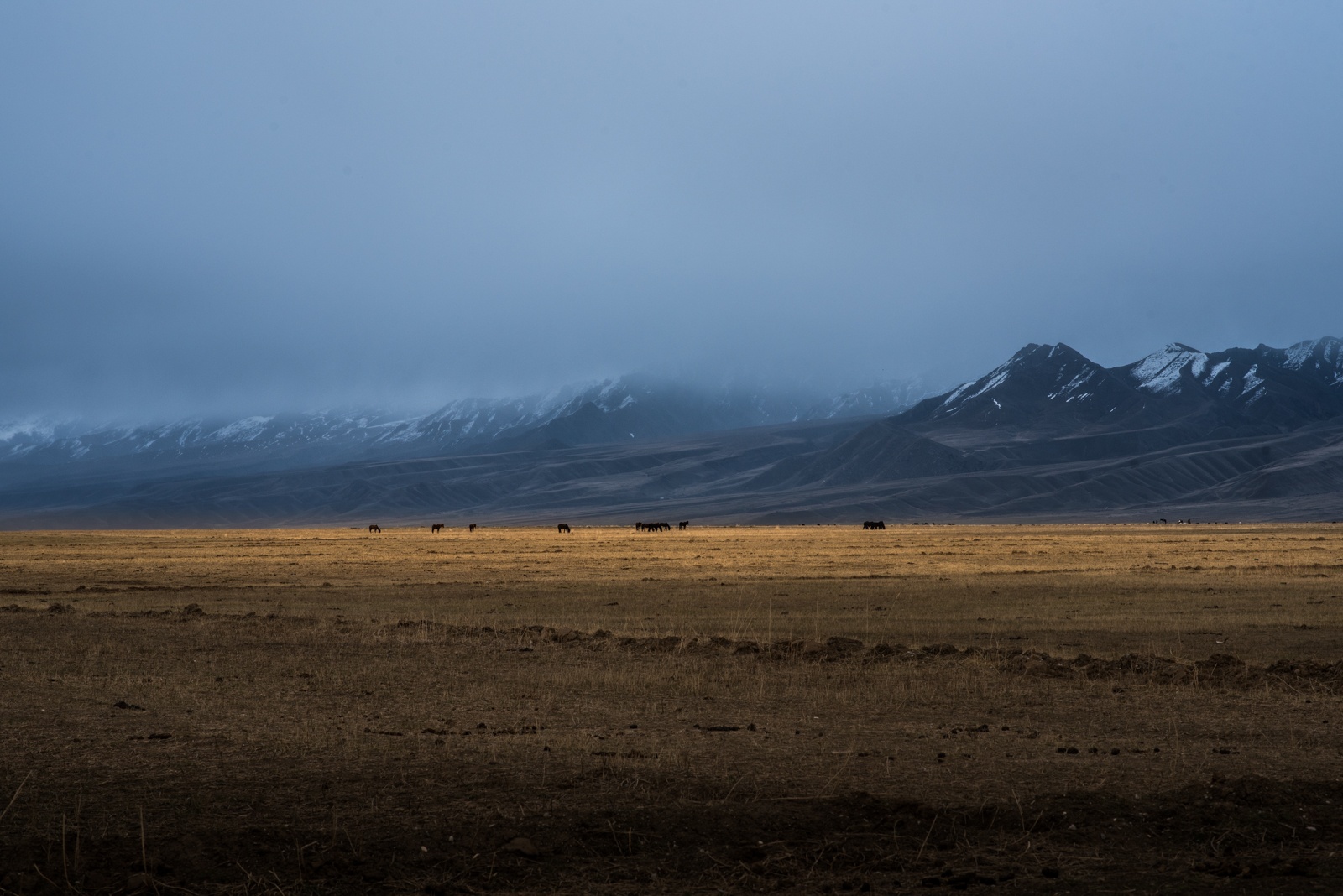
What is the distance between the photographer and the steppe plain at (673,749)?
30.5 feet

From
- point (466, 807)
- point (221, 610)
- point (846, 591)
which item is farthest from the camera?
point (846, 591)

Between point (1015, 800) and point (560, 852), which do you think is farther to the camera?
point (1015, 800)

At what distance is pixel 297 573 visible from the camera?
164 feet

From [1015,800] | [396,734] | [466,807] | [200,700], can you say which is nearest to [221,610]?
[200,700]

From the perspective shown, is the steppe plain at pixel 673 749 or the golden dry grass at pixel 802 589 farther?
the golden dry grass at pixel 802 589

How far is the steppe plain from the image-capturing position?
9.29m

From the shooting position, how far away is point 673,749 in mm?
13234

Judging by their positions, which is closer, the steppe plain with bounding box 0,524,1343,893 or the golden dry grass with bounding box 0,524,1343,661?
the steppe plain with bounding box 0,524,1343,893

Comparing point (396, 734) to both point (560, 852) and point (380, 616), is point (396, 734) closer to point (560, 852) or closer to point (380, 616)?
point (560, 852)

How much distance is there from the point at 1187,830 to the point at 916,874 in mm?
2606

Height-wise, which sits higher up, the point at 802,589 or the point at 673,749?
the point at 673,749

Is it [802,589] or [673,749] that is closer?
[673,749]

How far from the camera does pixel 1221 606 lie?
31953mm

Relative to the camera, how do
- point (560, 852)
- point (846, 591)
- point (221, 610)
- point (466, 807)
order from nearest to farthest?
point (560, 852) → point (466, 807) → point (221, 610) → point (846, 591)
